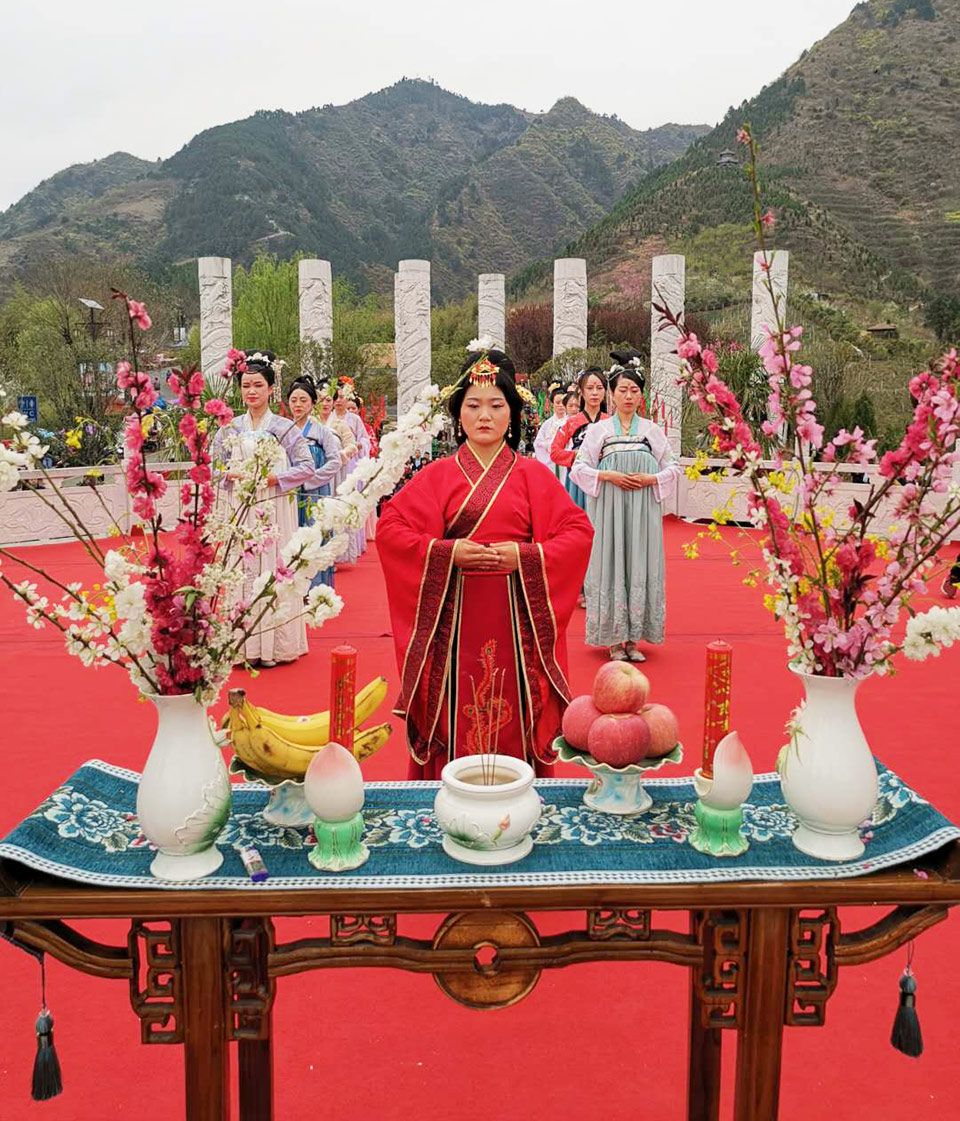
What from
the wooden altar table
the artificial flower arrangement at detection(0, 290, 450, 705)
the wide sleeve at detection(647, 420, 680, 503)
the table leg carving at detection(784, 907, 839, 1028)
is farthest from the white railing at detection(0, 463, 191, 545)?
the table leg carving at detection(784, 907, 839, 1028)

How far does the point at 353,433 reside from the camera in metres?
9.44

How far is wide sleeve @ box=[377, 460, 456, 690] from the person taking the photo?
2754mm

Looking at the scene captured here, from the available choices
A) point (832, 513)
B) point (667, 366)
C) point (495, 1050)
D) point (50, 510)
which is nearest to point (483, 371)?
point (832, 513)

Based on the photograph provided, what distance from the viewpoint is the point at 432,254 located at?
64.3 meters

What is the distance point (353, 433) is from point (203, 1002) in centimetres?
805

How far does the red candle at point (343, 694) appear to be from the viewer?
1.71 m

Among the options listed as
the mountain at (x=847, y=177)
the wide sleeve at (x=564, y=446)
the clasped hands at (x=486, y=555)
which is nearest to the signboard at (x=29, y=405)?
the wide sleeve at (x=564, y=446)

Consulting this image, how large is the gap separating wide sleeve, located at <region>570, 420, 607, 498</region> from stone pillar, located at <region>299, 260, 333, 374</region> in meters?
9.41

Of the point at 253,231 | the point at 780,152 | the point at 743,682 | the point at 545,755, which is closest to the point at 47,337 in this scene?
the point at 743,682

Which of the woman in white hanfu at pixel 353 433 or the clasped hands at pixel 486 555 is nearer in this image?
the clasped hands at pixel 486 555

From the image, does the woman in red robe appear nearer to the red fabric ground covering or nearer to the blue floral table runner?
the red fabric ground covering

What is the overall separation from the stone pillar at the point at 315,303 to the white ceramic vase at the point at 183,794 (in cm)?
1319

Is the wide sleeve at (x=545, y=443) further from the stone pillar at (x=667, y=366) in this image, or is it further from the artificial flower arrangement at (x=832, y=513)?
the artificial flower arrangement at (x=832, y=513)

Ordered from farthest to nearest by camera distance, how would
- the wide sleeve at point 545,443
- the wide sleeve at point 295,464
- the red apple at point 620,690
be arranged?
the wide sleeve at point 545,443 < the wide sleeve at point 295,464 < the red apple at point 620,690
